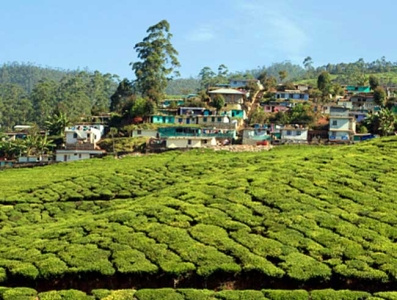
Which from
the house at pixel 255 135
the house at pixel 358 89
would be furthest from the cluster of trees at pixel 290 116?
the house at pixel 358 89

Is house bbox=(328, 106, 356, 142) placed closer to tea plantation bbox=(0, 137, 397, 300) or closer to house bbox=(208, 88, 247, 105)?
house bbox=(208, 88, 247, 105)

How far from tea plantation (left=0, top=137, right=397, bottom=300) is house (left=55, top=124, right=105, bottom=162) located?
2579 centimetres

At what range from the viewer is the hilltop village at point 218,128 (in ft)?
203

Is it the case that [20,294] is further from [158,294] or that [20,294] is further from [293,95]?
[293,95]

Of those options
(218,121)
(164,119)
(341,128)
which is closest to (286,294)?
(341,128)

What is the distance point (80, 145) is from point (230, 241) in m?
42.3

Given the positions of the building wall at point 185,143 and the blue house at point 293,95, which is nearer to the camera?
the building wall at point 185,143

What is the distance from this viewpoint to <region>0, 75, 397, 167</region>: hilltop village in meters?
61.8

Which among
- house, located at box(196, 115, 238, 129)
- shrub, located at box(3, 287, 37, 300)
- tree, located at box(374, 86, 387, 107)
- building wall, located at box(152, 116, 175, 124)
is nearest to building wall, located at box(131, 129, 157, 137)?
building wall, located at box(152, 116, 175, 124)

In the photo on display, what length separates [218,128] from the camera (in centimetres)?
6731

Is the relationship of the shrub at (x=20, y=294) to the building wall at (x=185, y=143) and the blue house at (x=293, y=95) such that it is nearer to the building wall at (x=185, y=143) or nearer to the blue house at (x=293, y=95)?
the building wall at (x=185, y=143)

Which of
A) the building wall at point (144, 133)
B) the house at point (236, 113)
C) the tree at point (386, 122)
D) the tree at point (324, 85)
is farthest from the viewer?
the tree at point (324, 85)

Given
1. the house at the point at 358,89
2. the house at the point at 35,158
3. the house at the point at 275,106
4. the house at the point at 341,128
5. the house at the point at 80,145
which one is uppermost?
the house at the point at 358,89

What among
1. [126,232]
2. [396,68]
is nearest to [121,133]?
[126,232]
